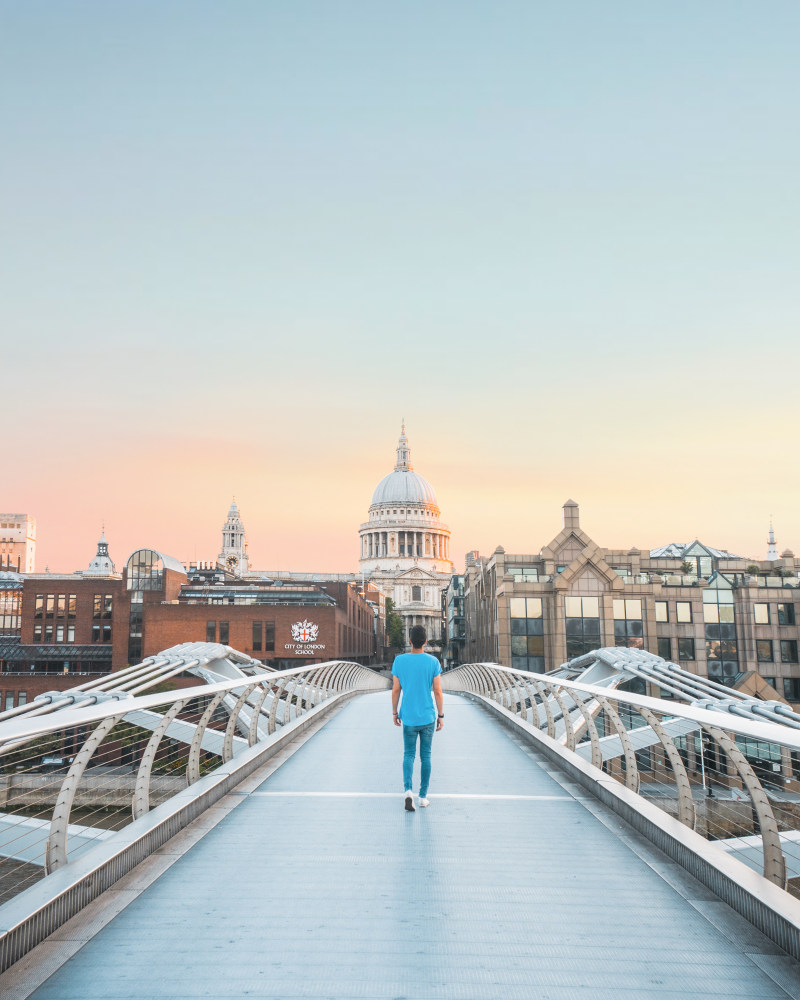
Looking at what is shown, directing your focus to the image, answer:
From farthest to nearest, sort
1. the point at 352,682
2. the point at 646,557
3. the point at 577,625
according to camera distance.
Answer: the point at 646,557
the point at 577,625
the point at 352,682

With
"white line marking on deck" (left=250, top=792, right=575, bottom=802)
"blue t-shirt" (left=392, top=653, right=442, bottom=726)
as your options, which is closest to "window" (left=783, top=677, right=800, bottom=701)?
"white line marking on deck" (left=250, top=792, right=575, bottom=802)

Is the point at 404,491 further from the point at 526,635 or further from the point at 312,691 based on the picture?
the point at 312,691

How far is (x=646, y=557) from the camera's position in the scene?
182 feet

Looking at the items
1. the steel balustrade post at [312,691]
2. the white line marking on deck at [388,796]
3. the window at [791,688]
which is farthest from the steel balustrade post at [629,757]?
the window at [791,688]

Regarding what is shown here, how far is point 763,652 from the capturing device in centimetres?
4922

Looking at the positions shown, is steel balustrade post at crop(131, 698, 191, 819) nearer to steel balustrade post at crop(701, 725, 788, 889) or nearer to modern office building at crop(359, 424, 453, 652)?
steel balustrade post at crop(701, 725, 788, 889)

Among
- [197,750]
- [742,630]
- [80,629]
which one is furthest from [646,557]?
[197,750]

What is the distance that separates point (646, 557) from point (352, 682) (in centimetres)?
3023

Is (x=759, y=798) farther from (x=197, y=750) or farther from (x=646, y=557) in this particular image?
(x=646, y=557)

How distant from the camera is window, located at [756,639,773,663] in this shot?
49125 mm

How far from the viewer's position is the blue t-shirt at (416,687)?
7.82 m

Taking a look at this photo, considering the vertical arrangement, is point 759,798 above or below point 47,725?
below

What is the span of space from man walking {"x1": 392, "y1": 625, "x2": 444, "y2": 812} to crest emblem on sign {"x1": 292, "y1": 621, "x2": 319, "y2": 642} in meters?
57.1

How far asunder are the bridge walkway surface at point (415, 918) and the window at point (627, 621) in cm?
4292
